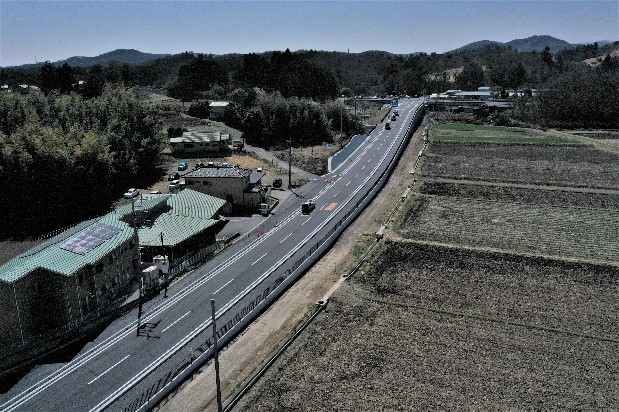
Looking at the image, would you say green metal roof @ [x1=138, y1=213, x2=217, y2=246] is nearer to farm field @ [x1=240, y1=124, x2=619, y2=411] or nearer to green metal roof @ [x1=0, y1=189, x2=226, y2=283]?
green metal roof @ [x1=0, y1=189, x2=226, y2=283]

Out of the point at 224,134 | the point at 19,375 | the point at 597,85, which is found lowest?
the point at 19,375

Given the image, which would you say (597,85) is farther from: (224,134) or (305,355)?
(305,355)

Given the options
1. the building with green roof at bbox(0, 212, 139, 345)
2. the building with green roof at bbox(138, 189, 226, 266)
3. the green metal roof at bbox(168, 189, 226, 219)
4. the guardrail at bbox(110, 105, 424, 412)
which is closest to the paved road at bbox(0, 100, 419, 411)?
the guardrail at bbox(110, 105, 424, 412)

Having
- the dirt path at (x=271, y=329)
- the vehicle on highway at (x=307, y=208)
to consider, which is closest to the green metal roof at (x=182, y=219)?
the vehicle on highway at (x=307, y=208)

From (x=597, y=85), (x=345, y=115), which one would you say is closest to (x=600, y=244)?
(x=345, y=115)

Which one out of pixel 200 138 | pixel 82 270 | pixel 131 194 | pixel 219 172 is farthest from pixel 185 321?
pixel 200 138

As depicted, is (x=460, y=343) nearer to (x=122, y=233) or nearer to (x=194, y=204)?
(x=122, y=233)

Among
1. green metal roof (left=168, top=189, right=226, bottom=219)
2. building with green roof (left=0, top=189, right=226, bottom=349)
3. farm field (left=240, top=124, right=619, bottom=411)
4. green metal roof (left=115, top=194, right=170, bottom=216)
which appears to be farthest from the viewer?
green metal roof (left=168, top=189, right=226, bottom=219)

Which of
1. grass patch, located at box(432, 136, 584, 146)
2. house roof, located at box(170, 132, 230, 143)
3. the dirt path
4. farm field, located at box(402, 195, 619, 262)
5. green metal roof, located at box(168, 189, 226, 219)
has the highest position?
house roof, located at box(170, 132, 230, 143)
